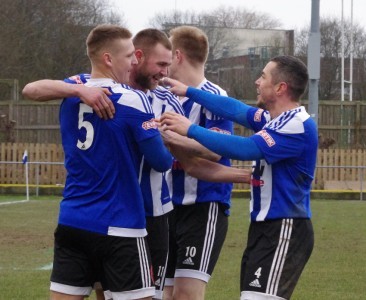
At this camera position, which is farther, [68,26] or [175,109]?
[68,26]

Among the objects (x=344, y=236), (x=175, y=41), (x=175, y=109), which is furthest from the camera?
(x=344, y=236)

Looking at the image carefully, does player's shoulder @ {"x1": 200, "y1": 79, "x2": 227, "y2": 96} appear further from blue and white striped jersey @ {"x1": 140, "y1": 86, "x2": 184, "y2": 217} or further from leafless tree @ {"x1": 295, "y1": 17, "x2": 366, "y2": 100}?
leafless tree @ {"x1": 295, "y1": 17, "x2": 366, "y2": 100}

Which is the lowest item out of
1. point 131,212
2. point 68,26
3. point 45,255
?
point 45,255

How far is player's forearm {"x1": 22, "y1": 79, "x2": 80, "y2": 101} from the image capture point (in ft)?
18.7

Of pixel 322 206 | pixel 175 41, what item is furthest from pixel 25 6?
pixel 175 41

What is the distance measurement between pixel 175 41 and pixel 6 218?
1318 cm

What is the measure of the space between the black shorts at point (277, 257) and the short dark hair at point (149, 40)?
1390mm

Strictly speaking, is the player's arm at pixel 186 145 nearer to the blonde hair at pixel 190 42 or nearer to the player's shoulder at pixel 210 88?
the player's shoulder at pixel 210 88

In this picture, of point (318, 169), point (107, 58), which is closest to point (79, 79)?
point (107, 58)

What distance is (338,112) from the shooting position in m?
34.6

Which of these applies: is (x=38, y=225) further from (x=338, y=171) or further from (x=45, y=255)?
(x=338, y=171)

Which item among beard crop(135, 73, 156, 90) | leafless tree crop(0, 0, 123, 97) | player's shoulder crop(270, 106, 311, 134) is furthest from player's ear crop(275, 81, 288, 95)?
leafless tree crop(0, 0, 123, 97)

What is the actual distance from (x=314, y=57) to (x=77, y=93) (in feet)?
43.7

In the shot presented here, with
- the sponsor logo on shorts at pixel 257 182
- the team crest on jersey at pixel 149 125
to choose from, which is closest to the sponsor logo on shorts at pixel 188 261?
the sponsor logo on shorts at pixel 257 182
